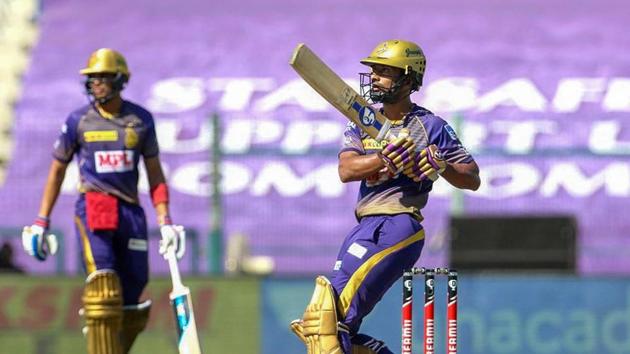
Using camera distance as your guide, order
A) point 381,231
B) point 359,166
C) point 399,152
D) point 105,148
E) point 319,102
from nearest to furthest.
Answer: point 399,152 < point 359,166 < point 381,231 < point 105,148 < point 319,102

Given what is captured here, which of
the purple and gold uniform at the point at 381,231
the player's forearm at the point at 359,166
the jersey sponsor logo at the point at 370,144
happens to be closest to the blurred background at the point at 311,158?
the purple and gold uniform at the point at 381,231

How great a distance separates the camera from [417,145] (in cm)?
756

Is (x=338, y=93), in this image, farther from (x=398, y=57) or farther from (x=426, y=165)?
(x=426, y=165)

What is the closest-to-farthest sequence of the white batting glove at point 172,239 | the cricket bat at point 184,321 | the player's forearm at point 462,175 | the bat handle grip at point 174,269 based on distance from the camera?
1. the player's forearm at point 462,175
2. the bat handle grip at point 174,269
3. the cricket bat at point 184,321
4. the white batting glove at point 172,239

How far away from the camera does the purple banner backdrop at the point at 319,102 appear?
15.4 metres

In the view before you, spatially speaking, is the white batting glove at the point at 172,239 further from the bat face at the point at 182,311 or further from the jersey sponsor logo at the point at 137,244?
the bat face at the point at 182,311

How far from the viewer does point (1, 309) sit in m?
12.4

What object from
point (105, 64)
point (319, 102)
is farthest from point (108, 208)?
point (319, 102)

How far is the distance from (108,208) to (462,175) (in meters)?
2.96

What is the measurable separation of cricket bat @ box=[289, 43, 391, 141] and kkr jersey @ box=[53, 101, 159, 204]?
2.74m

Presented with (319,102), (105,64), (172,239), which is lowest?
(172,239)

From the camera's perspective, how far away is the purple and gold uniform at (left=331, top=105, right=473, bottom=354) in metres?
7.56

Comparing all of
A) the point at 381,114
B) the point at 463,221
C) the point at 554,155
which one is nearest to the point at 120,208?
the point at 381,114

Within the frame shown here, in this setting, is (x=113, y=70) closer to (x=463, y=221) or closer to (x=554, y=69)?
(x=463, y=221)
